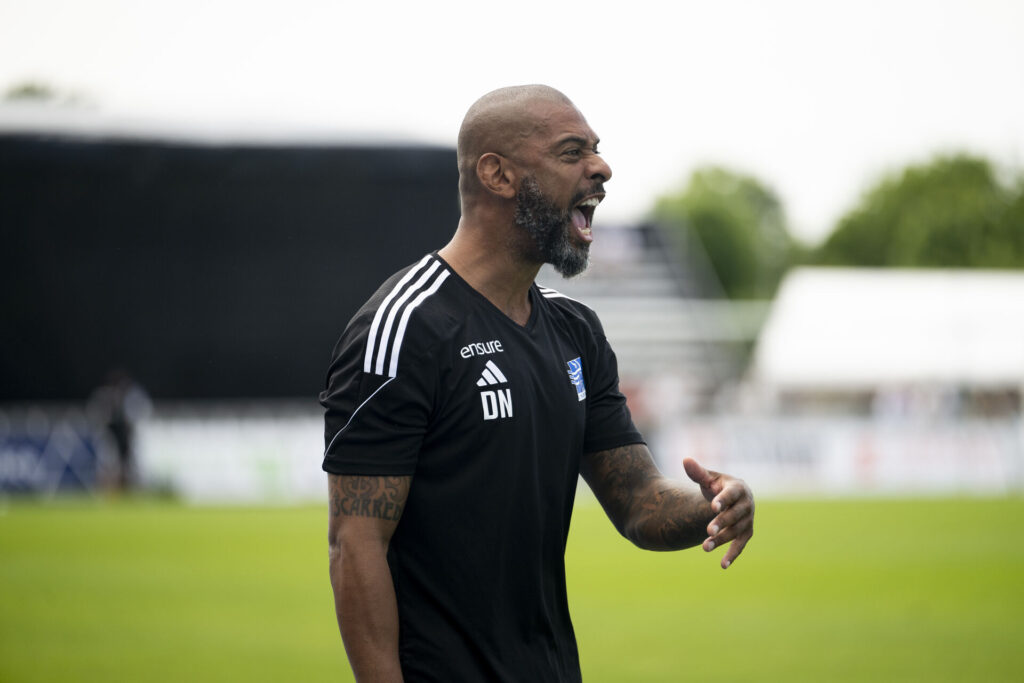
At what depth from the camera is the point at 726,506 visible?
10.8 feet

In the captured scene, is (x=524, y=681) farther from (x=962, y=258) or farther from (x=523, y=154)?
(x=962, y=258)

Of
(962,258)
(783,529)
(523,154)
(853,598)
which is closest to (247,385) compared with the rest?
(783,529)

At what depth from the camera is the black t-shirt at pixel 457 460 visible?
10.4 ft

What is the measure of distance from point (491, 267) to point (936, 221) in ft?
296

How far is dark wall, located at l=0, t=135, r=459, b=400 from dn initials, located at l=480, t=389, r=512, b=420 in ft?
67.0

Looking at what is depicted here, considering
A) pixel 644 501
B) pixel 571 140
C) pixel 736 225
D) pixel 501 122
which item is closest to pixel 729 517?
pixel 644 501

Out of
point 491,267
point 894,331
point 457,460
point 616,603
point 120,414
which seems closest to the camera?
point 457,460

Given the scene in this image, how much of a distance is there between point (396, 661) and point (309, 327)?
68.7 ft

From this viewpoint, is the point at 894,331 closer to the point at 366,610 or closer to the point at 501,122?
the point at 501,122

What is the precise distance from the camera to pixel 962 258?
283ft

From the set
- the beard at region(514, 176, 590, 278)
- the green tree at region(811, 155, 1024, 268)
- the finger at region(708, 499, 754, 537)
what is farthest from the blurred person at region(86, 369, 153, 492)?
the green tree at region(811, 155, 1024, 268)

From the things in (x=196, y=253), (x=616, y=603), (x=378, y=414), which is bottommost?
(x=616, y=603)

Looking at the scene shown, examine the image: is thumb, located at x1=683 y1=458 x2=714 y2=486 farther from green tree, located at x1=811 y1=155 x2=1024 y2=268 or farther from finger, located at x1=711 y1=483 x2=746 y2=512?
green tree, located at x1=811 y1=155 x2=1024 y2=268

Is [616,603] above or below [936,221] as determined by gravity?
below
